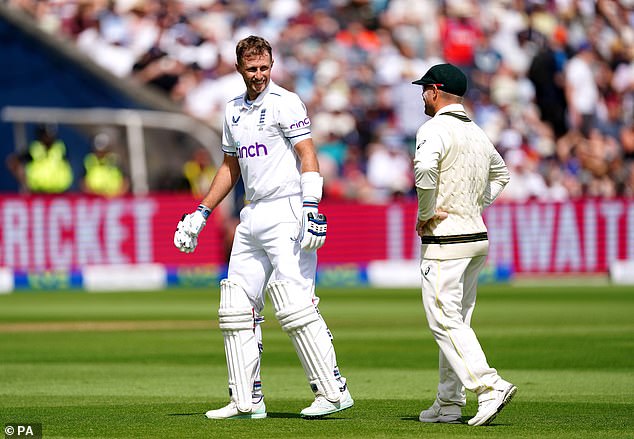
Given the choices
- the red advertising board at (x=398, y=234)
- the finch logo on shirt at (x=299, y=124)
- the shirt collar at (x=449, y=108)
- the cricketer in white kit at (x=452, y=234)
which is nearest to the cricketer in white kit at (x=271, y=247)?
the finch logo on shirt at (x=299, y=124)

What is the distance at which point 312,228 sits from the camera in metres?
7.70

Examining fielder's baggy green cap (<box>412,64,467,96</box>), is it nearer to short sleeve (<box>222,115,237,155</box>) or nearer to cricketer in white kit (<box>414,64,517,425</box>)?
cricketer in white kit (<box>414,64,517,425</box>)

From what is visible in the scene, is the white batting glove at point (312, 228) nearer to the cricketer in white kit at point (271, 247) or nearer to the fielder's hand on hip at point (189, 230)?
the cricketer in white kit at point (271, 247)

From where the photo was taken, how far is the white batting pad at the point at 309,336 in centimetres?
790

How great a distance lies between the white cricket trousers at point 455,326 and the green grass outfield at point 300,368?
0.27 m

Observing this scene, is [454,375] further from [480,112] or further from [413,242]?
[480,112]

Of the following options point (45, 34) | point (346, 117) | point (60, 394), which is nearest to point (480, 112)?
point (346, 117)

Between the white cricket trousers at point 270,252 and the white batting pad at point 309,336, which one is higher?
the white cricket trousers at point 270,252

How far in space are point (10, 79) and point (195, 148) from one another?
9.92 feet

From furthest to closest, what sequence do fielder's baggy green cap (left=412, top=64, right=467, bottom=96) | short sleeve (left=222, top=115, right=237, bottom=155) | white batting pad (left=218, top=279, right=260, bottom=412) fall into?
short sleeve (left=222, top=115, right=237, bottom=155)
white batting pad (left=218, top=279, right=260, bottom=412)
fielder's baggy green cap (left=412, top=64, right=467, bottom=96)

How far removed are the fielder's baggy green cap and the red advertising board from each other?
14.5 m

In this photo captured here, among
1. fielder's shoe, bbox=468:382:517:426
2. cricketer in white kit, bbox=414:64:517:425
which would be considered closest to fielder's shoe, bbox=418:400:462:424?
cricketer in white kit, bbox=414:64:517:425

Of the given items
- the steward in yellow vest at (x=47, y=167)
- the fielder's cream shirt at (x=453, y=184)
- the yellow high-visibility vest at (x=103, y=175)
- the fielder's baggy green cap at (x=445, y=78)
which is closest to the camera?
the fielder's cream shirt at (x=453, y=184)

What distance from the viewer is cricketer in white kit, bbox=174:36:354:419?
7.91 metres
